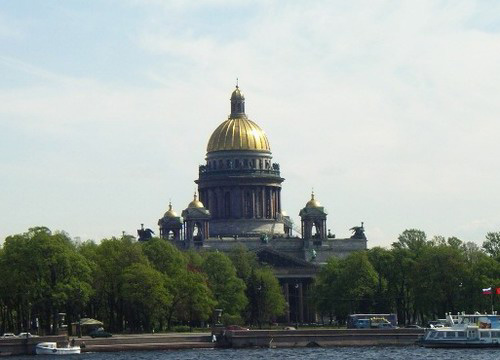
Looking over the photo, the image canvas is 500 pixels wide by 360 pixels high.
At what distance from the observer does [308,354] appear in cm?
16575

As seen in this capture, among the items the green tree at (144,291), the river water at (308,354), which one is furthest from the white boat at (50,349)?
the green tree at (144,291)

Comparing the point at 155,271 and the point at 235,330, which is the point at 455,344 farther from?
the point at 155,271

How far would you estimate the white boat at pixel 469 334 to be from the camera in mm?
175750

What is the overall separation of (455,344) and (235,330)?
74.2ft

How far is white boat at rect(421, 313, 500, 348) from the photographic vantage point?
577ft

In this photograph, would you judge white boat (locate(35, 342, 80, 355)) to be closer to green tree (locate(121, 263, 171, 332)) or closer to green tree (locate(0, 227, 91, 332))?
green tree (locate(0, 227, 91, 332))

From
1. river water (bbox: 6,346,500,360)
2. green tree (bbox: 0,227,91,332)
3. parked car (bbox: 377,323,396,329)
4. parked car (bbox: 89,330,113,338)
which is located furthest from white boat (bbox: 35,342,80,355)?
parked car (bbox: 377,323,396,329)

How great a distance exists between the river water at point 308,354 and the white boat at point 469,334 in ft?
5.61

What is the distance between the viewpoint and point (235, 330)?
183375 millimetres

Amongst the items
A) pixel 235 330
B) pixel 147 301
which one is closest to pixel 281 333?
pixel 235 330

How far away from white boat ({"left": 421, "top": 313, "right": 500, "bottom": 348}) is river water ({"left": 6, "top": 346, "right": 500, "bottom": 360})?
5.61 ft

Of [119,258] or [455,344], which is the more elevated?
[119,258]

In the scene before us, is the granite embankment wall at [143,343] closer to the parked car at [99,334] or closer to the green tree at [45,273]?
the parked car at [99,334]

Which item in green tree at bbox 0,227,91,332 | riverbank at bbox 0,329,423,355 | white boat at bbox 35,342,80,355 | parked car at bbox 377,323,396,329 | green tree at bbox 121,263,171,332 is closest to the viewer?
white boat at bbox 35,342,80,355
